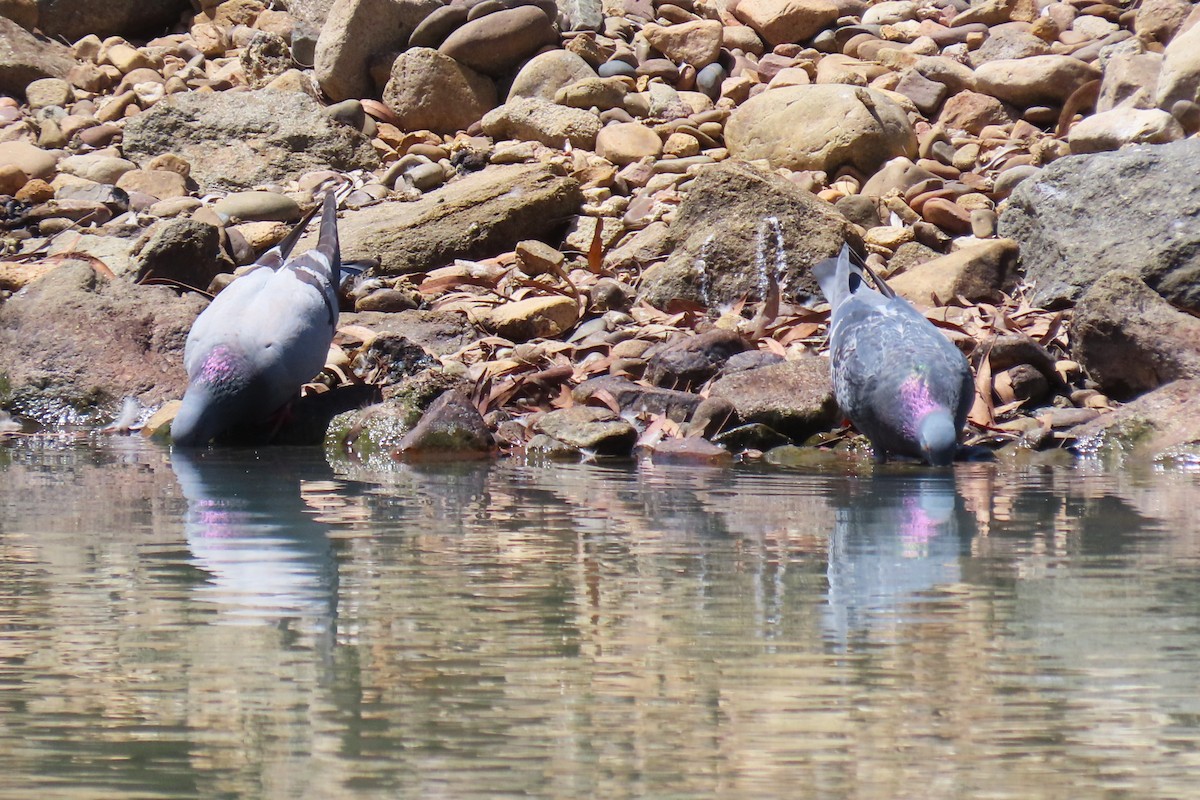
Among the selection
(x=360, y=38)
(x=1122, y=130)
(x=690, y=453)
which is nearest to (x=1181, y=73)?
(x=1122, y=130)

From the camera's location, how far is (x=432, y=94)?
12.5m

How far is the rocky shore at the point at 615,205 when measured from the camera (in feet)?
24.6

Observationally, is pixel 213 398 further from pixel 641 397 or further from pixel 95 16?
pixel 95 16

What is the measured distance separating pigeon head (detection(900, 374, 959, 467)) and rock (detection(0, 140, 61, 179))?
7.72 metres

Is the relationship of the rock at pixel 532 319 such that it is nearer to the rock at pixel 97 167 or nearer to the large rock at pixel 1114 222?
the large rock at pixel 1114 222

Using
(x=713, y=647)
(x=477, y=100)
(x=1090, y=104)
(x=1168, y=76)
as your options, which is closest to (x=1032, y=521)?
(x=713, y=647)

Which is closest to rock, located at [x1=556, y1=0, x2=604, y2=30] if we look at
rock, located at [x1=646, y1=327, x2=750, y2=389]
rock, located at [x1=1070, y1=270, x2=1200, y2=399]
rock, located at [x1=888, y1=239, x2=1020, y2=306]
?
rock, located at [x1=888, y1=239, x2=1020, y2=306]

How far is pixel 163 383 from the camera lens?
8227 millimetres

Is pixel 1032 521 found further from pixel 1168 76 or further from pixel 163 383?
pixel 1168 76

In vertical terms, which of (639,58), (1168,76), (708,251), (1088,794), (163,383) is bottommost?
(1088,794)

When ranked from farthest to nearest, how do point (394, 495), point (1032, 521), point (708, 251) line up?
point (708, 251), point (394, 495), point (1032, 521)

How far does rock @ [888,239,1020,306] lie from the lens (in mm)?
8688

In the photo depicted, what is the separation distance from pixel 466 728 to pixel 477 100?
10.7 m

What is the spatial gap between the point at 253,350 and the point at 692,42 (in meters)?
6.72
